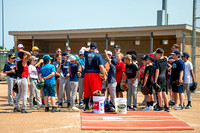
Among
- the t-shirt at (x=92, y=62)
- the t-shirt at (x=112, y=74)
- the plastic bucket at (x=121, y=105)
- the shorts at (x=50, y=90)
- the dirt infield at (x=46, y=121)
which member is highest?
the t-shirt at (x=92, y=62)

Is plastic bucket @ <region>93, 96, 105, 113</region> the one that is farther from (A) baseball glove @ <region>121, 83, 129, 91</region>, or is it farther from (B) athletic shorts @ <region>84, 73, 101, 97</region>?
(A) baseball glove @ <region>121, 83, 129, 91</region>

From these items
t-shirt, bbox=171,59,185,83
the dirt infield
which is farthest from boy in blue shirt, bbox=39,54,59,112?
t-shirt, bbox=171,59,185,83

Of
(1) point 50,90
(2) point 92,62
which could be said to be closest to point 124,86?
(2) point 92,62

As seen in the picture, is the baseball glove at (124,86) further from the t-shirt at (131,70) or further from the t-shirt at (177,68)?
the t-shirt at (177,68)

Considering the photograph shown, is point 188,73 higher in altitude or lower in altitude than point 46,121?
higher

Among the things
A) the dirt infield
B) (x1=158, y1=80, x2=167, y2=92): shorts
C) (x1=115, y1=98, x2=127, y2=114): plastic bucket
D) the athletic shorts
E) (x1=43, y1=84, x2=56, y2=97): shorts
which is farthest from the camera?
(x1=158, y1=80, x2=167, y2=92): shorts

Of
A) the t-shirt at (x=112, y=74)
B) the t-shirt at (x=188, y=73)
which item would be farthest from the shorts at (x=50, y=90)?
the t-shirt at (x=188, y=73)

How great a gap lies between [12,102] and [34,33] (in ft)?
39.9

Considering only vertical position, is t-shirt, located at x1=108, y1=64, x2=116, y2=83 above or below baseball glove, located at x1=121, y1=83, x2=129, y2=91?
above

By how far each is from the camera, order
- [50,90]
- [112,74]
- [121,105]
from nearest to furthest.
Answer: [121,105]
[50,90]
[112,74]

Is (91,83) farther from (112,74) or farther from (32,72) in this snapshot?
(32,72)

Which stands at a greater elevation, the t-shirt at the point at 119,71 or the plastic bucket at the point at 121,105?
the t-shirt at the point at 119,71

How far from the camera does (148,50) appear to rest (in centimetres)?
2458

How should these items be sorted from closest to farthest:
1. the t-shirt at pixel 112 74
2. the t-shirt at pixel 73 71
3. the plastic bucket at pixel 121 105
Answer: the plastic bucket at pixel 121 105
the t-shirt at pixel 112 74
the t-shirt at pixel 73 71
